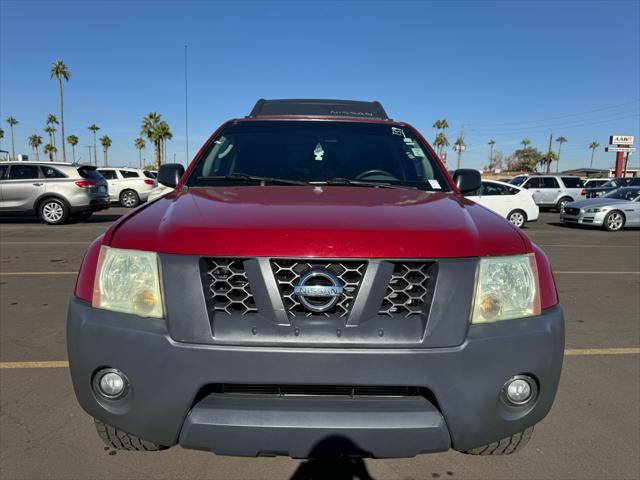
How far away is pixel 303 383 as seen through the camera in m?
1.65

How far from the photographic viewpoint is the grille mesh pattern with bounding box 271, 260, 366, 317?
170cm

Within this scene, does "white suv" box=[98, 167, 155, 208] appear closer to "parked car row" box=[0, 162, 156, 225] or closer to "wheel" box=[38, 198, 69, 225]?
"parked car row" box=[0, 162, 156, 225]

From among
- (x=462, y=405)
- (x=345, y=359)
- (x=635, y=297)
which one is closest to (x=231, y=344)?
(x=345, y=359)

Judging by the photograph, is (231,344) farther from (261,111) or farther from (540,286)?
(261,111)

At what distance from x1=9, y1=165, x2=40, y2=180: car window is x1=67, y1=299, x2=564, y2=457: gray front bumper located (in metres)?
13.4

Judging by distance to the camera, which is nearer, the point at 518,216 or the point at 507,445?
the point at 507,445

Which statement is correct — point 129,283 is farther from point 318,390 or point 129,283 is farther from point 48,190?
point 48,190

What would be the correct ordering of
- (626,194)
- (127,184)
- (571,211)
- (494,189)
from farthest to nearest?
(127,184) < (626,194) < (571,211) < (494,189)

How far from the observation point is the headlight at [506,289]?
69.1 inches

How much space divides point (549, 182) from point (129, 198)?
Answer: 18927mm

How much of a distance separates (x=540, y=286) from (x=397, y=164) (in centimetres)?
156

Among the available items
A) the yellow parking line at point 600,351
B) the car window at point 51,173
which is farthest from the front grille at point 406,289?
the car window at point 51,173

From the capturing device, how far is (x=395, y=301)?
1.75 meters

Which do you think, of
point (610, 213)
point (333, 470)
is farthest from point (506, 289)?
point (610, 213)
